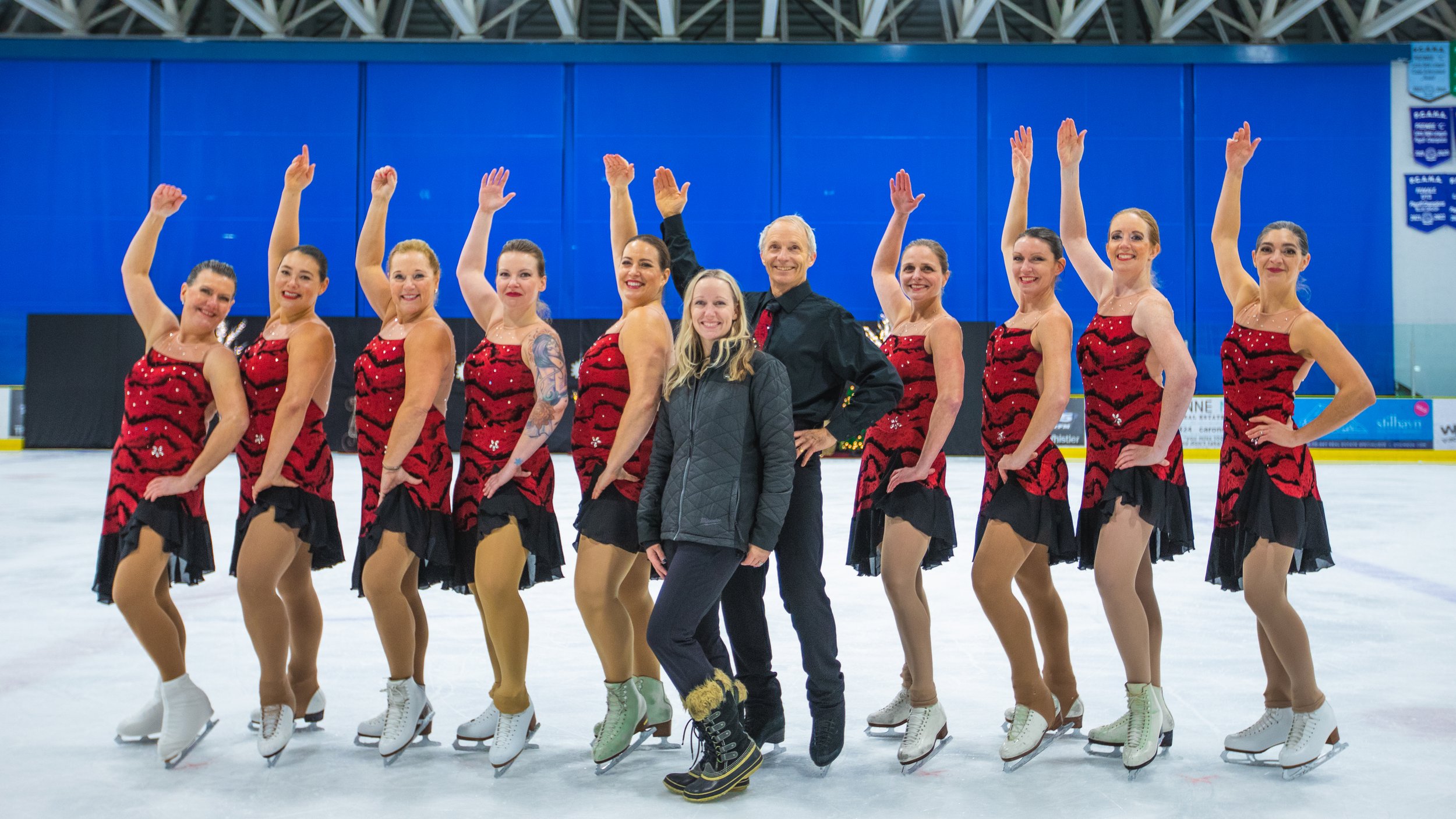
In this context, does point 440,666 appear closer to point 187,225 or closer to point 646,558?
point 646,558

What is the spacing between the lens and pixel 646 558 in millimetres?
3678

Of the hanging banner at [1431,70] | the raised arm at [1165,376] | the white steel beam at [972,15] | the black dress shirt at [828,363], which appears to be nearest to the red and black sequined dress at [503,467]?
the black dress shirt at [828,363]

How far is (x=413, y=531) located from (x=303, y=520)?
0.36m

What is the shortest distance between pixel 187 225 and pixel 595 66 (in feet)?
22.5

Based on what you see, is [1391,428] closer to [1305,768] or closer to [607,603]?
[1305,768]

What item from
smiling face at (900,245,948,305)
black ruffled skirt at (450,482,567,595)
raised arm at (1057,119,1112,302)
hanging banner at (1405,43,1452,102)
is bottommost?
black ruffled skirt at (450,482,567,595)

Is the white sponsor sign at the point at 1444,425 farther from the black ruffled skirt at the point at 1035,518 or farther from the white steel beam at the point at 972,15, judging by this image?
the black ruffled skirt at the point at 1035,518

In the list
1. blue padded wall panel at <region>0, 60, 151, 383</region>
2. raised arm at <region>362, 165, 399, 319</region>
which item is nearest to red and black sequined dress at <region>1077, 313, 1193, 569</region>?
raised arm at <region>362, 165, 399, 319</region>

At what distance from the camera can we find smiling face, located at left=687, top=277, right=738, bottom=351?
3189 millimetres

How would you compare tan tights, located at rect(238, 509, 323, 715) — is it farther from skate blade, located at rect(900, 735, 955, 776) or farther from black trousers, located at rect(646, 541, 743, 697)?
skate blade, located at rect(900, 735, 955, 776)

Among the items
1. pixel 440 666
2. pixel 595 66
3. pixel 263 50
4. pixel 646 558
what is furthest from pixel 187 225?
pixel 646 558

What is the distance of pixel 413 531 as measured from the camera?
3.49 meters

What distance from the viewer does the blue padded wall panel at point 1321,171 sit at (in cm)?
1738

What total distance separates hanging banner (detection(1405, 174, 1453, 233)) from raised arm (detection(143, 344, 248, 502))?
18781mm
